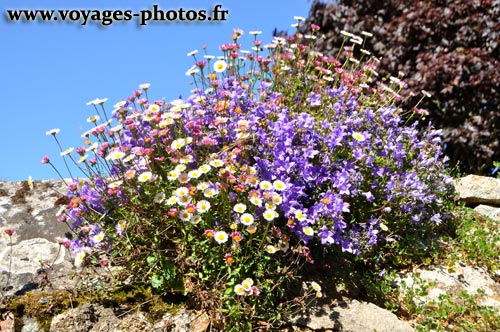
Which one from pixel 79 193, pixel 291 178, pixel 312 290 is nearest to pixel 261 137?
pixel 291 178

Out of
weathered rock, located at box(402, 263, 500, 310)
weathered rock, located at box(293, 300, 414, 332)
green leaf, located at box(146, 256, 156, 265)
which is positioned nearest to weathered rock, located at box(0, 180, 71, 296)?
green leaf, located at box(146, 256, 156, 265)

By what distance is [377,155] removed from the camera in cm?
473

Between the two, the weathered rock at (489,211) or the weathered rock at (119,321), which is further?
the weathered rock at (489,211)

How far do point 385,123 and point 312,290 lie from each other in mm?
1766

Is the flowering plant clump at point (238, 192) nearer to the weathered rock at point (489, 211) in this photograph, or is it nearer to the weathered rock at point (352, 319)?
the weathered rock at point (352, 319)

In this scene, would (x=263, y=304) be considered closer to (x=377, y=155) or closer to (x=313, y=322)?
(x=313, y=322)

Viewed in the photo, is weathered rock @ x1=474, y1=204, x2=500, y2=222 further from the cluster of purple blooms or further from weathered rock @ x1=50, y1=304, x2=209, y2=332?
weathered rock @ x1=50, y1=304, x2=209, y2=332

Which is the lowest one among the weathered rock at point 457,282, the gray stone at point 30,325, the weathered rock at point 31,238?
the weathered rock at point 31,238

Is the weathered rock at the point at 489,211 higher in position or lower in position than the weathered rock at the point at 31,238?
higher

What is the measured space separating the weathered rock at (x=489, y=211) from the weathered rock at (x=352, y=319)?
2.58 m

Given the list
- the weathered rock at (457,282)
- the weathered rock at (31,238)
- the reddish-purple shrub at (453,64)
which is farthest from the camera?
the reddish-purple shrub at (453,64)

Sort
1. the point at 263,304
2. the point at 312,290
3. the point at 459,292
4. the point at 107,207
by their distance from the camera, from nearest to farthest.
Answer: the point at 263,304 → the point at 312,290 → the point at 107,207 → the point at 459,292

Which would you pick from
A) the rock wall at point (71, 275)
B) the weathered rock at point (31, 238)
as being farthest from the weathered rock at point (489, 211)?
the weathered rock at point (31, 238)

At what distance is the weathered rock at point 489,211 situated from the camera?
19.7ft
